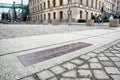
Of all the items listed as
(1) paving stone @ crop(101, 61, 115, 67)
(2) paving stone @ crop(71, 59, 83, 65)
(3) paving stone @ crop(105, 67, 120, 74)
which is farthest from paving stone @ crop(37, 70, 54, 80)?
(1) paving stone @ crop(101, 61, 115, 67)

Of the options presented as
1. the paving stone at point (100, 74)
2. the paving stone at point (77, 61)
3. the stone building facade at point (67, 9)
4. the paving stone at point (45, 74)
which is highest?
the stone building facade at point (67, 9)

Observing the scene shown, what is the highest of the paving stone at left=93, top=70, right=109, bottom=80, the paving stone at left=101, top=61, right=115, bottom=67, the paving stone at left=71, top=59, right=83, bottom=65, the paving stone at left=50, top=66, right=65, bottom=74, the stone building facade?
the stone building facade

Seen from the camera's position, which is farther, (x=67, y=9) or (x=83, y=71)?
(x=67, y=9)

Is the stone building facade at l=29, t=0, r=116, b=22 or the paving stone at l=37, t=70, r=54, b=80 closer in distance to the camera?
the paving stone at l=37, t=70, r=54, b=80

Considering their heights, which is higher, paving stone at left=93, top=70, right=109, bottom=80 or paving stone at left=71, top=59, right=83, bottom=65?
paving stone at left=71, top=59, right=83, bottom=65

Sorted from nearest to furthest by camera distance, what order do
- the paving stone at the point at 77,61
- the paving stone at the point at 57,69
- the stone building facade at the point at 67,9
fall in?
the paving stone at the point at 57,69, the paving stone at the point at 77,61, the stone building facade at the point at 67,9

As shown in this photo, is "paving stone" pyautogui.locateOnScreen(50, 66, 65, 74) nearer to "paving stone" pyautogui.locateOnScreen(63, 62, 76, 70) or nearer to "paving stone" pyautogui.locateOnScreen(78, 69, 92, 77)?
"paving stone" pyautogui.locateOnScreen(63, 62, 76, 70)

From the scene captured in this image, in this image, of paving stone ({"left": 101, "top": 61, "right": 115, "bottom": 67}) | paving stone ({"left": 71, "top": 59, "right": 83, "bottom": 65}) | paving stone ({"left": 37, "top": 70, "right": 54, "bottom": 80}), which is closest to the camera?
paving stone ({"left": 37, "top": 70, "right": 54, "bottom": 80})

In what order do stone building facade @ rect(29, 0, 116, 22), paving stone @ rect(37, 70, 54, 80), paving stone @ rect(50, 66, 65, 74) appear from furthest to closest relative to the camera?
stone building facade @ rect(29, 0, 116, 22)
paving stone @ rect(50, 66, 65, 74)
paving stone @ rect(37, 70, 54, 80)

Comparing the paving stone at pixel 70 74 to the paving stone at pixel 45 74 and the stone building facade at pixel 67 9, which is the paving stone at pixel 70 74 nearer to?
the paving stone at pixel 45 74

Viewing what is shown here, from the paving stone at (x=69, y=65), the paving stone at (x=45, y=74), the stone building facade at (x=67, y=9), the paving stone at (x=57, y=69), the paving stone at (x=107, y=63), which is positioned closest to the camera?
the paving stone at (x=45, y=74)

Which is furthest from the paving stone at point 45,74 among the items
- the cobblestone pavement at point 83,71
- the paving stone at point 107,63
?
the paving stone at point 107,63

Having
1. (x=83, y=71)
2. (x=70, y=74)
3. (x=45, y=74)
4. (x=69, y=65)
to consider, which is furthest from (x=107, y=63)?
(x=45, y=74)

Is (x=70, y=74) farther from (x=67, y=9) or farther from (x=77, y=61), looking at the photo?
(x=67, y=9)
